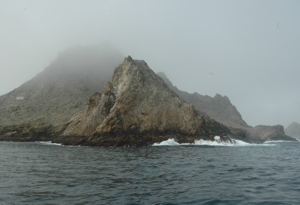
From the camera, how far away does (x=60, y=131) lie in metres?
75.4

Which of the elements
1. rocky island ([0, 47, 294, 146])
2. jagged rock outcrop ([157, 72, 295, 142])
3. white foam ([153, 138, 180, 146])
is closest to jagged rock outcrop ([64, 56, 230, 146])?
rocky island ([0, 47, 294, 146])

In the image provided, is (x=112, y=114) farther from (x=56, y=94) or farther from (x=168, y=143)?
(x=56, y=94)

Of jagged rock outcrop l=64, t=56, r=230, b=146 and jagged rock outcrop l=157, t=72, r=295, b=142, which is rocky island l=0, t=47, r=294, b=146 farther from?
jagged rock outcrop l=157, t=72, r=295, b=142

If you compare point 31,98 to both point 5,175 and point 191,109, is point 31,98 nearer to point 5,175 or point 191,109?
point 191,109

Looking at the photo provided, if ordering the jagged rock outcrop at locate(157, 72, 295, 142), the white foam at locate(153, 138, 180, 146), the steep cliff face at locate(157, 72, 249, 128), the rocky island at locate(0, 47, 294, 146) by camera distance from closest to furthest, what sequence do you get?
the white foam at locate(153, 138, 180, 146) → the rocky island at locate(0, 47, 294, 146) → the jagged rock outcrop at locate(157, 72, 295, 142) → the steep cliff face at locate(157, 72, 249, 128)

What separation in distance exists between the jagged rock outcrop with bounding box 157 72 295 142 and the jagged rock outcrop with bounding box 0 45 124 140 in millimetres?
61192

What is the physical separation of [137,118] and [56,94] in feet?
242

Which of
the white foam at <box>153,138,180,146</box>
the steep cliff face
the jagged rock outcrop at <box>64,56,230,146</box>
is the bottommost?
the white foam at <box>153,138,180,146</box>

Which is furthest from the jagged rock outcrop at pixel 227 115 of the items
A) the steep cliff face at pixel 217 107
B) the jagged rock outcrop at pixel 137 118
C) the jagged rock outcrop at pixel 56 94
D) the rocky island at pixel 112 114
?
the jagged rock outcrop at pixel 137 118

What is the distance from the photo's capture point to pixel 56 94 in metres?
120

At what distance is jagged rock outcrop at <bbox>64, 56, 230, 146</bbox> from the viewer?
55375mm

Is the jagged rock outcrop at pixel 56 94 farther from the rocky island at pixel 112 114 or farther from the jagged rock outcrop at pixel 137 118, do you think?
the jagged rock outcrop at pixel 137 118

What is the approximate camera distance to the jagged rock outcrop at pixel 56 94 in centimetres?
7982

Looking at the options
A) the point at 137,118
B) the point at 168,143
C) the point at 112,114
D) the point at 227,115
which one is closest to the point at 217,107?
the point at 227,115
